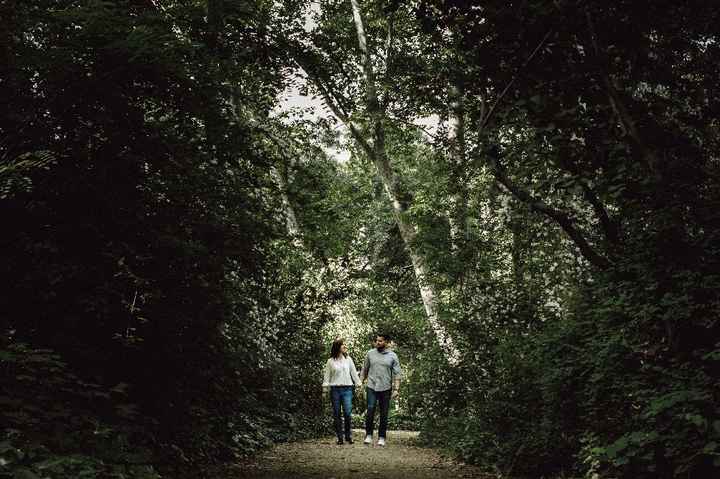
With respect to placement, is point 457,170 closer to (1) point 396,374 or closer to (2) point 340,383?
(1) point 396,374

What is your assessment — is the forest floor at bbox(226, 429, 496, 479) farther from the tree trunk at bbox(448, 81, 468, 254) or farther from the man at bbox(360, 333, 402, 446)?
the tree trunk at bbox(448, 81, 468, 254)

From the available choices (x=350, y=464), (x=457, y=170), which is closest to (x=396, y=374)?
(x=350, y=464)

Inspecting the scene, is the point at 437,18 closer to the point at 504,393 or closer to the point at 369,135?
the point at 504,393

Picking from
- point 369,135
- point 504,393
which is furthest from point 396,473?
point 369,135

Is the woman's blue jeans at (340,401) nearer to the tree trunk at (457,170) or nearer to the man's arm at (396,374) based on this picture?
the man's arm at (396,374)

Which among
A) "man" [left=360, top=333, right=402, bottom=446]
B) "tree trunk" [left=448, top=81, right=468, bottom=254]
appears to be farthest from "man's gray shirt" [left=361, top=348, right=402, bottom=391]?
"tree trunk" [left=448, top=81, right=468, bottom=254]

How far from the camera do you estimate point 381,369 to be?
12133 mm

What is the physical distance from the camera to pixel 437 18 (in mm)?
6766

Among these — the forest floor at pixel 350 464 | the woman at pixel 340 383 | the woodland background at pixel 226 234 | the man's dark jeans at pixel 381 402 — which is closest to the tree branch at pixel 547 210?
the woodland background at pixel 226 234

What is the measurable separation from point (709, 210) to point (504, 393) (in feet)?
16.2

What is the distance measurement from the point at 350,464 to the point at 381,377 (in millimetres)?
2669

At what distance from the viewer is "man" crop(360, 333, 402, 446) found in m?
12.1

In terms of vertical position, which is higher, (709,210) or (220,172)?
(220,172)

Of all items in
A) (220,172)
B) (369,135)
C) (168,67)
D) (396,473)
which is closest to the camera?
(168,67)
